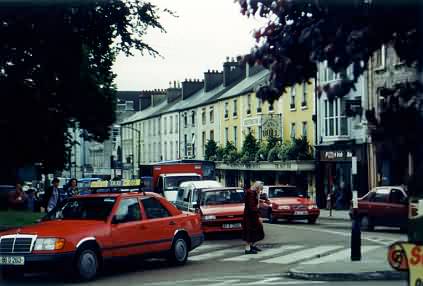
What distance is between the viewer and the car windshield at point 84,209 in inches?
592

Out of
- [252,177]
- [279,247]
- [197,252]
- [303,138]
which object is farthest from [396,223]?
[252,177]

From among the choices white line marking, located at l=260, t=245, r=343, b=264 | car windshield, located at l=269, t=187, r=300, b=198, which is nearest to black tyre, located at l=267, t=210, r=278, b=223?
car windshield, located at l=269, t=187, r=300, b=198

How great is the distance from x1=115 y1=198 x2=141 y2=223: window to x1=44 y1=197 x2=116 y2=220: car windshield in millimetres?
193

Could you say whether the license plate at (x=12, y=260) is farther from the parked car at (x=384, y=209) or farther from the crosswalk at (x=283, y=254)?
the parked car at (x=384, y=209)

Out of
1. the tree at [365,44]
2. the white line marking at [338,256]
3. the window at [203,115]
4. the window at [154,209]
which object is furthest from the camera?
the window at [203,115]

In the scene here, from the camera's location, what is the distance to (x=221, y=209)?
24.0 meters

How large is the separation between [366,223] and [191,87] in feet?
195

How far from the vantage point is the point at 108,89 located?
3431cm

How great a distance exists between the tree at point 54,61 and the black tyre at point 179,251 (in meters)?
8.08

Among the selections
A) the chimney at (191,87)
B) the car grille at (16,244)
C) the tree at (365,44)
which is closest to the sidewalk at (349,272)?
the car grille at (16,244)

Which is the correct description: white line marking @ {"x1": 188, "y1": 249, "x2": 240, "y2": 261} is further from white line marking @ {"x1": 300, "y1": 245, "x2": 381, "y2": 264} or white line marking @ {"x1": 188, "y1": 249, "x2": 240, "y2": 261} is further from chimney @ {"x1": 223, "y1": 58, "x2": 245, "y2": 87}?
chimney @ {"x1": 223, "y1": 58, "x2": 245, "y2": 87}

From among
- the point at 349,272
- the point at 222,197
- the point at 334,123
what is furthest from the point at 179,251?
the point at 334,123

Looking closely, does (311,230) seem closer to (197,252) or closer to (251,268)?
(197,252)

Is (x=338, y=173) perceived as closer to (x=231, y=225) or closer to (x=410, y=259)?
(x=231, y=225)
